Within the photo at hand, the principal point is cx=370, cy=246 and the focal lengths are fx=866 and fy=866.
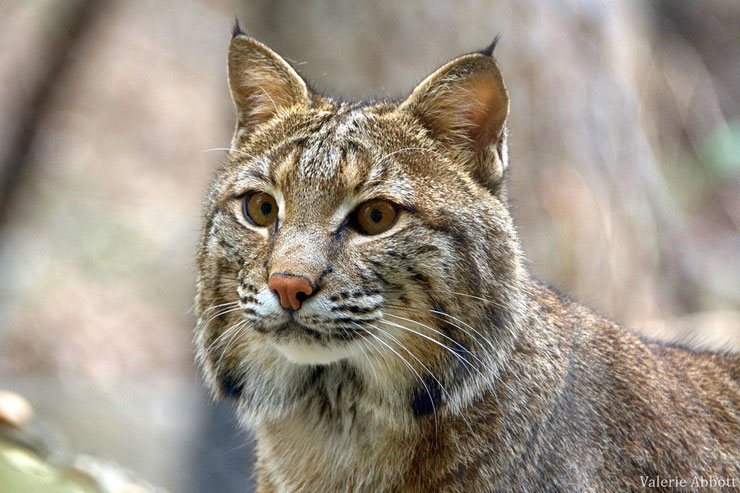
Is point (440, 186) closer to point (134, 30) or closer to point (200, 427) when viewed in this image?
point (200, 427)

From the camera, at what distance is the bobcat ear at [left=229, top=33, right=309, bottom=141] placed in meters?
4.27

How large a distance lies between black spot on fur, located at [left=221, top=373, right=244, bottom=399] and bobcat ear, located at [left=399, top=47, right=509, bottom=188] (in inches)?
57.5

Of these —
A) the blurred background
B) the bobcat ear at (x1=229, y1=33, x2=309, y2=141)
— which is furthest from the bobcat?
the blurred background

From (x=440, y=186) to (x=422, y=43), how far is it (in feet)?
17.1

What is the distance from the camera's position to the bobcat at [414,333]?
3.51m

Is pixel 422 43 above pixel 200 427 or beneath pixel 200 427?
above

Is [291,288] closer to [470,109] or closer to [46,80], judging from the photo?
[470,109]

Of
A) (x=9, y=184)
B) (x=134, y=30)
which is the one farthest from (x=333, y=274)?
(x=134, y=30)

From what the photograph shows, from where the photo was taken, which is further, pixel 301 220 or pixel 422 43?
pixel 422 43

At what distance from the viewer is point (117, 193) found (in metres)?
12.6

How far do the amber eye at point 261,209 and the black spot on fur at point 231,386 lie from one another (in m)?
0.76

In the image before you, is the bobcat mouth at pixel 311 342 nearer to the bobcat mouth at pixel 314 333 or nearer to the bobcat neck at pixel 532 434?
the bobcat mouth at pixel 314 333

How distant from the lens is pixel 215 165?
9352 millimetres

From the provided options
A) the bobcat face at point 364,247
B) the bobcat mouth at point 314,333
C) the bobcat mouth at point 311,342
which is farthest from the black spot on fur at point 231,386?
the bobcat mouth at point 314,333
